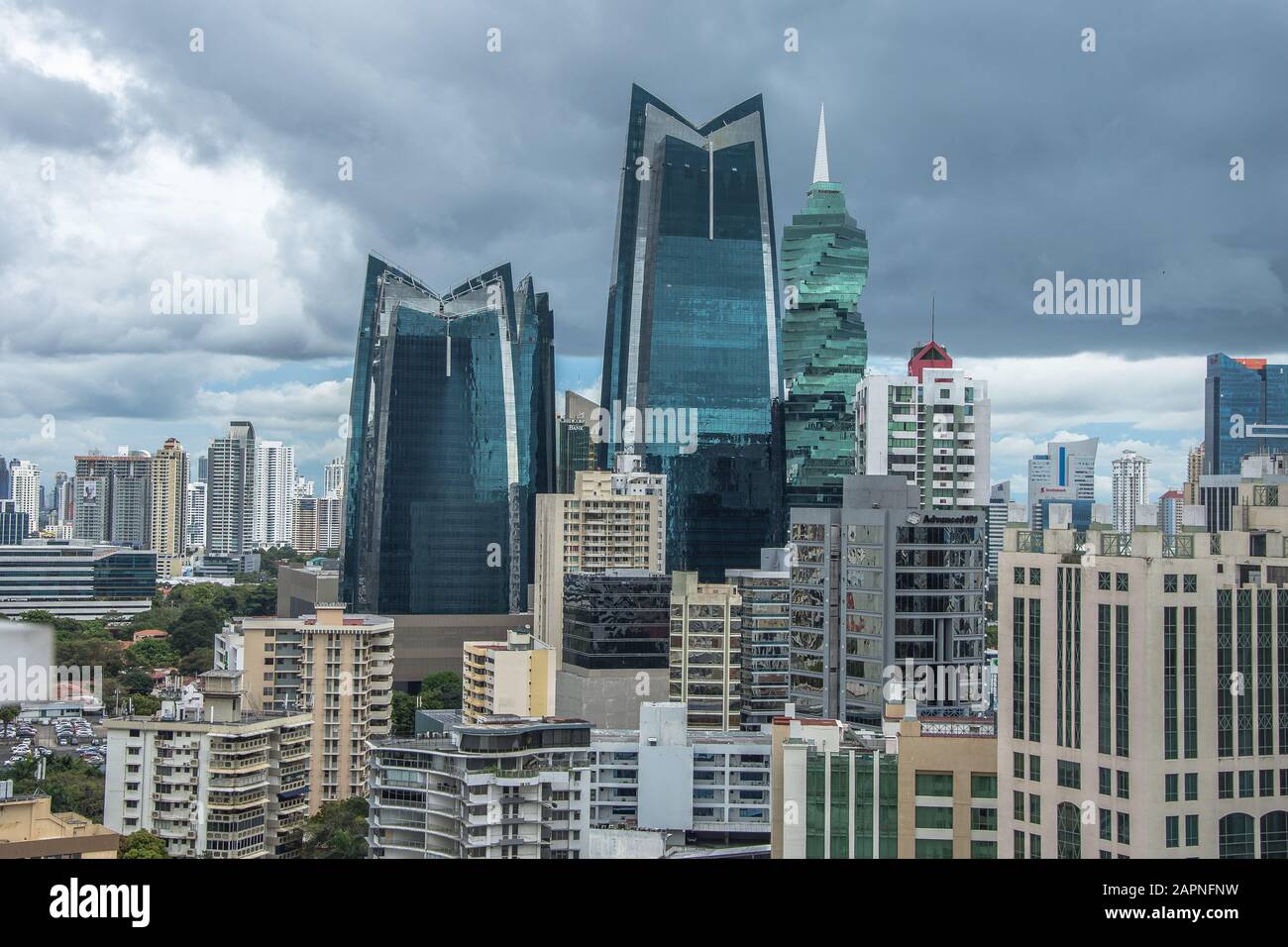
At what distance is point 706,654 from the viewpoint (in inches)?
952

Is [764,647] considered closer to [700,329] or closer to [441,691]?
[441,691]

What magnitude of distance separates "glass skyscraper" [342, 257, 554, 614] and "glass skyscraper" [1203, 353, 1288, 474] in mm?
24598

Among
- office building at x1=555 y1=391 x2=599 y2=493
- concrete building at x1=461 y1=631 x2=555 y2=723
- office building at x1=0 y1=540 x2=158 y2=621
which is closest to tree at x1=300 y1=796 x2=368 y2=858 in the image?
concrete building at x1=461 y1=631 x2=555 y2=723

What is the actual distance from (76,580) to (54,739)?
22232 millimetres

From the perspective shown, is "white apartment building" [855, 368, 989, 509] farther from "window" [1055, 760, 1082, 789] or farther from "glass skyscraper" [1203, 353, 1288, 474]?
"window" [1055, 760, 1082, 789]

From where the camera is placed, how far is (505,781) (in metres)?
13.8

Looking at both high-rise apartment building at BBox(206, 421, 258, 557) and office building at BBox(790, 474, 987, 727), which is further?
high-rise apartment building at BBox(206, 421, 258, 557)

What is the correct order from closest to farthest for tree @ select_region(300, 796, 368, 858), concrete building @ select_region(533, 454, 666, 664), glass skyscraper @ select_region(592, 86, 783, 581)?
tree @ select_region(300, 796, 368, 858) → concrete building @ select_region(533, 454, 666, 664) → glass skyscraper @ select_region(592, 86, 783, 581)

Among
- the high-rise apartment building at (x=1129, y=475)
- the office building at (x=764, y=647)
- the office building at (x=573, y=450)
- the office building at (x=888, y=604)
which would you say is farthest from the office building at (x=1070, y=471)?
the office building at (x=573, y=450)

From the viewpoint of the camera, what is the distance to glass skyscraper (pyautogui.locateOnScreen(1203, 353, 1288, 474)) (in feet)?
73.8

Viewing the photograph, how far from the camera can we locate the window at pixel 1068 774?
10359mm

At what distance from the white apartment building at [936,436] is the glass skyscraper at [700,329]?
2206 cm

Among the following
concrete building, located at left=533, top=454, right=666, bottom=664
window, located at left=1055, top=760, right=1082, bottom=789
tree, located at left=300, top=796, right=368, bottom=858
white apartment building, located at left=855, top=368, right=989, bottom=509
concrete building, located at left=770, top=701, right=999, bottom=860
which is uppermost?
white apartment building, located at left=855, top=368, right=989, bottom=509

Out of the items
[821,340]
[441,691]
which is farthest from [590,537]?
[821,340]
